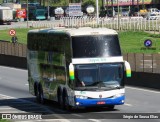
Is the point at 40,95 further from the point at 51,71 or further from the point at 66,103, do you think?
the point at 66,103

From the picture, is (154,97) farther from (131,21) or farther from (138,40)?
(131,21)

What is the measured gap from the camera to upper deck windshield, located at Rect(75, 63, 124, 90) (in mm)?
25781

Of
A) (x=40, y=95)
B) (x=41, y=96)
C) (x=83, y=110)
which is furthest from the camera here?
(x=40, y=95)

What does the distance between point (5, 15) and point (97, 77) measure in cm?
10681

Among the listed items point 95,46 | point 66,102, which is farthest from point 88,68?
point 66,102

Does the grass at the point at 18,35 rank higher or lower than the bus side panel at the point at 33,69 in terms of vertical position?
lower

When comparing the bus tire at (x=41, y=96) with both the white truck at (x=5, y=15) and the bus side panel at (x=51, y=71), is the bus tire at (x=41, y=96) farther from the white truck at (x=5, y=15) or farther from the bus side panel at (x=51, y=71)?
the white truck at (x=5, y=15)

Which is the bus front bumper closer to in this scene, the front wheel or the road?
the road

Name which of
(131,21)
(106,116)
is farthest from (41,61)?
(131,21)

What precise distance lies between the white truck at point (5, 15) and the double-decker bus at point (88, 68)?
337 feet

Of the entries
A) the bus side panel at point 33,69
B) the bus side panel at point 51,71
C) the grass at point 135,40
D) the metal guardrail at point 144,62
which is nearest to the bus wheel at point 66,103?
the bus side panel at point 51,71

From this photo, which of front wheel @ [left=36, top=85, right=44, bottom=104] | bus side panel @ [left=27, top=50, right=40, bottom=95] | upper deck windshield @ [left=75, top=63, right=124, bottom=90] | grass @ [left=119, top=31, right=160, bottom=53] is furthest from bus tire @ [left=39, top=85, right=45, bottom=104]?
grass @ [left=119, top=31, right=160, bottom=53]

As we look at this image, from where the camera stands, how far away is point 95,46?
2638cm

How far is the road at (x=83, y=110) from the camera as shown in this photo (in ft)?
81.4
